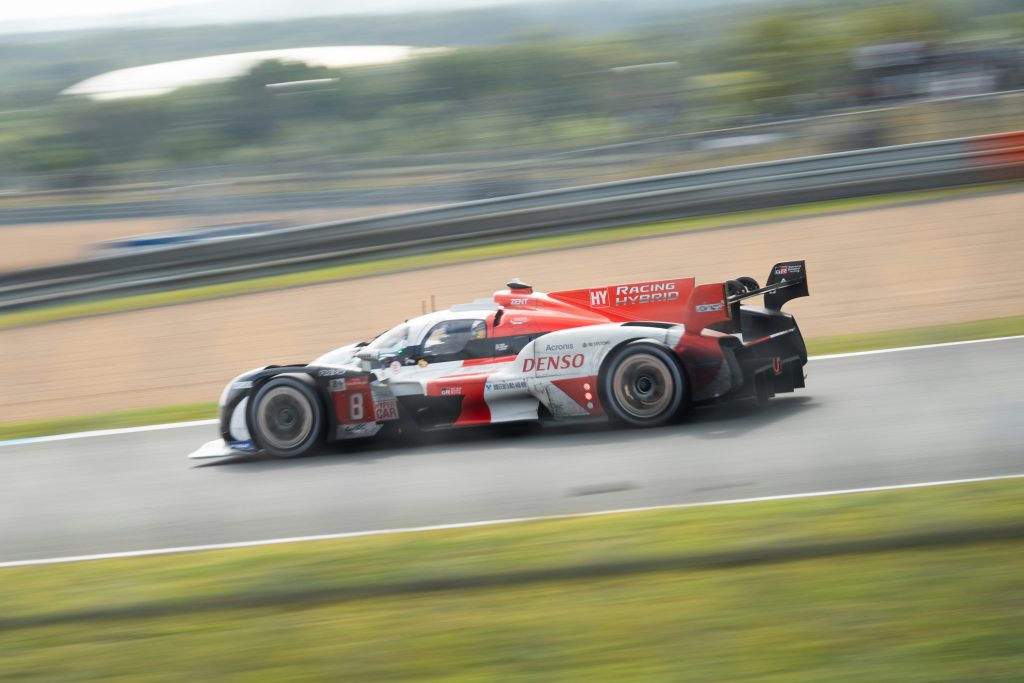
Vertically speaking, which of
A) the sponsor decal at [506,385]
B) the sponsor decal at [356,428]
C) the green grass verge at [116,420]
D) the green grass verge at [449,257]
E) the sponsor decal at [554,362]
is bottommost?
the green grass verge at [116,420]

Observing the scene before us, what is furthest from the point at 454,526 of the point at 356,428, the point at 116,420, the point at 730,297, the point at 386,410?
the point at 116,420

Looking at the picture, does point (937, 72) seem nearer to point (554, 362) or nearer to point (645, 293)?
point (645, 293)

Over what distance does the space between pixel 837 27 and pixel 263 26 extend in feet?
171

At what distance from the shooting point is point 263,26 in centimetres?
9325

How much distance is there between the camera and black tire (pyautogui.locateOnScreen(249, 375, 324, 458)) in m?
8.96

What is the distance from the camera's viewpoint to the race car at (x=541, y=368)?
8141mm

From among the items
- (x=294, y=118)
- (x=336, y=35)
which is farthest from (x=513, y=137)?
(x=336, y=35)

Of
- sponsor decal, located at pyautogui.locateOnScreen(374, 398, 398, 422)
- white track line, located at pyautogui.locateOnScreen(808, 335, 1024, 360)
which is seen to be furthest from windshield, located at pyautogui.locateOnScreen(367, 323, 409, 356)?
white track line, located at pyautogui.locateOnScreen(808, 335, 1024, 360)

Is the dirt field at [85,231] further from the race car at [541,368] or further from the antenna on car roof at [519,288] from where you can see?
the antenna on car roof at [519,288]

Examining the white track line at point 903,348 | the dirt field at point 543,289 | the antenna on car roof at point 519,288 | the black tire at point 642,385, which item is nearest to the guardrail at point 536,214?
the dirt field at point 543,289

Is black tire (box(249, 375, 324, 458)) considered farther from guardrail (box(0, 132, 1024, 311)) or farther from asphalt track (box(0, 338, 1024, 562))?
guardrail (box(0, 132, 1024, 311))

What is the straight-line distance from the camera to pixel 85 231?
3825 cm

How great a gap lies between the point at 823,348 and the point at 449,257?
8930 millimetres

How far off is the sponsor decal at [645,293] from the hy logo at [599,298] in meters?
0.09
